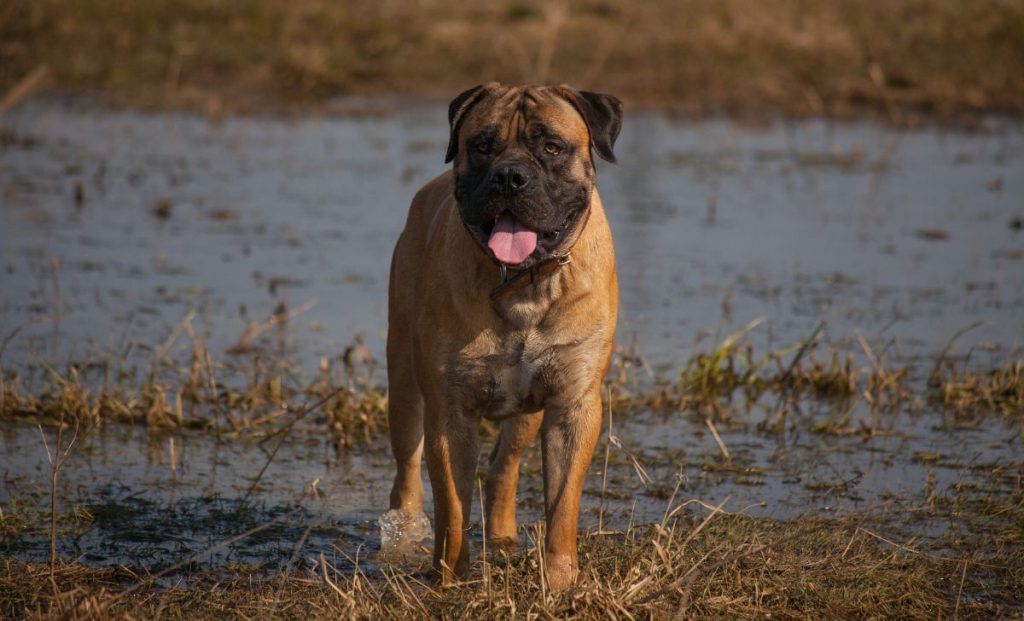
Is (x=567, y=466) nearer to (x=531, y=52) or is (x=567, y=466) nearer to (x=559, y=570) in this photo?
(x=559, y=570)

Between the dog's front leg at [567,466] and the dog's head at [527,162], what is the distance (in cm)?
58

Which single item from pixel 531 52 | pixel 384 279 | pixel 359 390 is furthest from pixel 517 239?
pixel 531 52

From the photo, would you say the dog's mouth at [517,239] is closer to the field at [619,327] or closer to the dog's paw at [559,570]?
the field at [619,327]

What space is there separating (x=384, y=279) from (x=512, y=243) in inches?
219

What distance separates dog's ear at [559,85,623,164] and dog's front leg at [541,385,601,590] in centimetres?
84

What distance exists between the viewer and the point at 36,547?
18.1ft

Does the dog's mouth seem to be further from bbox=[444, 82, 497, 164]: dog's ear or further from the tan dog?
bbox=[444, 82, 497, 164]: dog's ear

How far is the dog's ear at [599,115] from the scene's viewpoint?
203 inches

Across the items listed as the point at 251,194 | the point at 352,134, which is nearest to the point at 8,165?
the point at 251,194

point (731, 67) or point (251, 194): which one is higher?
point (731, 67)

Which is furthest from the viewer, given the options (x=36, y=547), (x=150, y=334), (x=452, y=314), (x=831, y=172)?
(x=831, y=172)

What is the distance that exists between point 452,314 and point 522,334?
9.9 inches

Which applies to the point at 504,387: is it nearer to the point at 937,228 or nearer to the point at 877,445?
the point at 877,445

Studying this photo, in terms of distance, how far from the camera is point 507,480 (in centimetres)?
575
